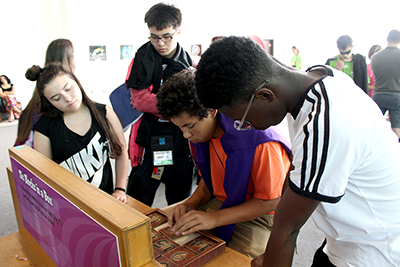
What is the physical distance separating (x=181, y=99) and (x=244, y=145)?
1.05 feet

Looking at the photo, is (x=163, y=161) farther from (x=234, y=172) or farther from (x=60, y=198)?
(x=60, y=198)

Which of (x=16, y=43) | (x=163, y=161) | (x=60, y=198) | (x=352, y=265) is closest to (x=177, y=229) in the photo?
(x=60, y=198)

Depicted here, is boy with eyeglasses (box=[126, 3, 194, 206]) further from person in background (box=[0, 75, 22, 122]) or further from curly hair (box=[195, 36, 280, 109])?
person in background (box=[0, 75, 22, 122])

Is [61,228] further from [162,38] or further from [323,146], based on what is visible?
[162,38]

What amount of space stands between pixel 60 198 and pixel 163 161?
1120 mm

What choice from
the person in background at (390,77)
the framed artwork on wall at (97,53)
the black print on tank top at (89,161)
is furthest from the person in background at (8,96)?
the person in background at (390,77)

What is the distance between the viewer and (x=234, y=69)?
694 mm

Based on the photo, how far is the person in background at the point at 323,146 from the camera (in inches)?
23.4

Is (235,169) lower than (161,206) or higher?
higher

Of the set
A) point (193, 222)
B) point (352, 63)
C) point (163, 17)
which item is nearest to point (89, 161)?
point (193, 222)

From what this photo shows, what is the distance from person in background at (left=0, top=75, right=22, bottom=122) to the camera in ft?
22.5

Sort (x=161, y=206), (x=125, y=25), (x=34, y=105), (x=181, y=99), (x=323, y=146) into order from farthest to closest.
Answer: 1. (x=125, y=25)
2. (x=161, y=206)
3. (x=34, y=105)
4. (x=181, y=99)
5. (x=323, y=146)

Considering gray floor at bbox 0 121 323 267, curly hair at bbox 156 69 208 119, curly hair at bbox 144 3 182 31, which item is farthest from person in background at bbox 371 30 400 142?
curly hair at bbox 156 69 208 119

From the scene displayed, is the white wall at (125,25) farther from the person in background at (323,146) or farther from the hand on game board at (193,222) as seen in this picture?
the person in background at (323,146)
